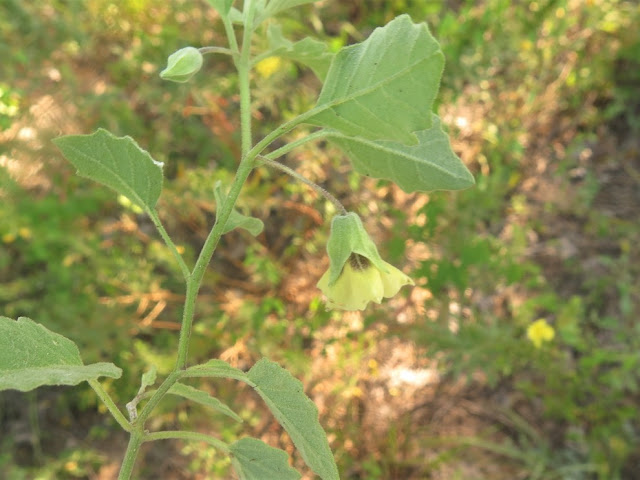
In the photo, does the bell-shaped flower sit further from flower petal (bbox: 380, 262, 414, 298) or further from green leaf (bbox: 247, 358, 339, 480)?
green leaf (bbox: 247, 358, 339, 480)

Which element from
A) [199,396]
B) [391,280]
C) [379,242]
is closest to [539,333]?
[379,242]

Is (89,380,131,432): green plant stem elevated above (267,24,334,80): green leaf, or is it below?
below

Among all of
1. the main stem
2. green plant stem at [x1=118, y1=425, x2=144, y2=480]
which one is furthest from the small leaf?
green plant stem at [x1=118, y1=425, x2=144, y2=480]

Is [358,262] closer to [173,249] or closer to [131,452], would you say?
[173,249]

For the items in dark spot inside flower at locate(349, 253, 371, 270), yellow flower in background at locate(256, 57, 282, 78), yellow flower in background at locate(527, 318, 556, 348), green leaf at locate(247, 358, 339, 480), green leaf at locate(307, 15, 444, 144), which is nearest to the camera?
green leaf at locate(307, 15, 444, 144)

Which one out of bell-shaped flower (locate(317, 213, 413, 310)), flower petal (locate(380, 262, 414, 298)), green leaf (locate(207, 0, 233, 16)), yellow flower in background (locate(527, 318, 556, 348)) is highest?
green leaf (locate(207, 0, 233, 16))

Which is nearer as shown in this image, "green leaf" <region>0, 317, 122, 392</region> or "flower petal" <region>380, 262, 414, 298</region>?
"green leaf" <region>0, 317, 122, 392</region>

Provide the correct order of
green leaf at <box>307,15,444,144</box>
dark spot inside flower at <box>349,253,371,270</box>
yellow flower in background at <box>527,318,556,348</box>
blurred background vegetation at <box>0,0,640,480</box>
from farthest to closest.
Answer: blurred background vegetation at <box>0,0,640,480</box>
yellow flower in background at <box>527,318,556,348</box>
dark spot inside flower at <box>349,253,371,270</box>
green leaf at <box>307,15,444,144</box>
